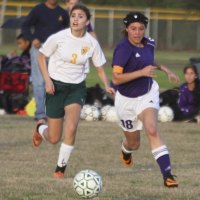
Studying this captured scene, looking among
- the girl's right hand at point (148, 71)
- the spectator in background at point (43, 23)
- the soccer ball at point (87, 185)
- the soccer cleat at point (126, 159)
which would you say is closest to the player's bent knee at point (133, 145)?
the soccer cleat at point (126, 159)

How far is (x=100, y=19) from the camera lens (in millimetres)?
49062

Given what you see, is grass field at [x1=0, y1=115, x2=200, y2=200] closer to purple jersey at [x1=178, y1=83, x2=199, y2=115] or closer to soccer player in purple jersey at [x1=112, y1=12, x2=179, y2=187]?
purple jersey at [x1=178, y1=83, x2=199, y2=115]

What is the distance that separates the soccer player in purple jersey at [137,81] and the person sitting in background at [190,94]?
6.88 meters

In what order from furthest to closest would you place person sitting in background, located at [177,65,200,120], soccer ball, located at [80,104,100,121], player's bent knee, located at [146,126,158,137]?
1. soccer ball, located at [80,104,100,121]
2. person sitting in background, located at [177,65,200,120]
3. player's bent knee, located at [146,126,158,137]

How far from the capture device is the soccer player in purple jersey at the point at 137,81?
31.2 feet

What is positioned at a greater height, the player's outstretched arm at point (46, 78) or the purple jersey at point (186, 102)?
the player's outstretched arm at point (46, 78)

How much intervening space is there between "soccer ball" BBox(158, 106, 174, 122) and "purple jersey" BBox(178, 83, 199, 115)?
0.72 ft

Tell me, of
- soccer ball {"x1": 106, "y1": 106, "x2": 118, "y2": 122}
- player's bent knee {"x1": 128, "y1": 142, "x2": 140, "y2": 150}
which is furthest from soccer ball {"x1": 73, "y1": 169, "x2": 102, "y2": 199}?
soccer ball {"x1": 106, "y1": 106, "x2": 118, "y2": 122}

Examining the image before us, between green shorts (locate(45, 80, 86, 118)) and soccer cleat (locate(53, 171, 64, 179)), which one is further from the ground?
green shorts (locate(45, 80, 86, 118))

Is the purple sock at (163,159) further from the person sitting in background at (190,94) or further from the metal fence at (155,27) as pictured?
the metal fence at (155,27)

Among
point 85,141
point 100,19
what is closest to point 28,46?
point 85,141

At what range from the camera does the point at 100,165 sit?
11.4m

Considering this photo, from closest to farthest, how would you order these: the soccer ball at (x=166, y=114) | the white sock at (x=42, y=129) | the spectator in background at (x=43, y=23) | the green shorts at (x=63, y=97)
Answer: the green shorts at (x=63, y=97)
the white sock at (x=42, y=129)
the spectator in background at (x=43, y=23)
the soccer ball at (x=166, y=114)

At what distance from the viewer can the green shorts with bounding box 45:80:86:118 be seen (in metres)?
10.3
